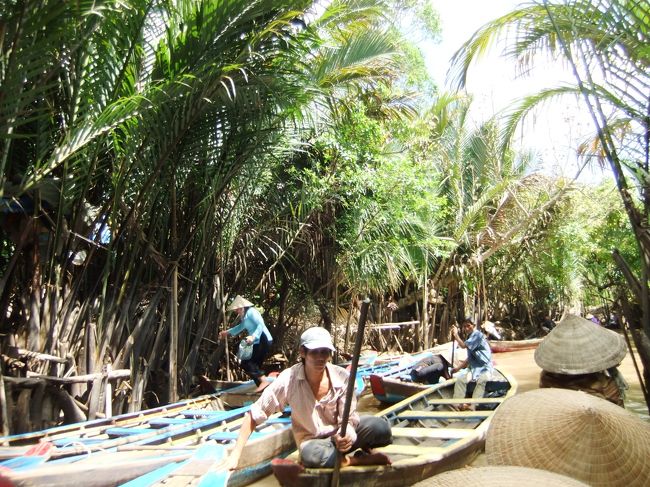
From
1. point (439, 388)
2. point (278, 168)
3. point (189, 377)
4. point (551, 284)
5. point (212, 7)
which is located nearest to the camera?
point (212, 7)

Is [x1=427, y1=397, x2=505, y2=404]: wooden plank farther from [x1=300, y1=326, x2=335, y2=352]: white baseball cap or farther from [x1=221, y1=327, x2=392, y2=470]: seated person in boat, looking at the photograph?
[x1=300, y1=326, x2=335, y2=352]: white baseball cap

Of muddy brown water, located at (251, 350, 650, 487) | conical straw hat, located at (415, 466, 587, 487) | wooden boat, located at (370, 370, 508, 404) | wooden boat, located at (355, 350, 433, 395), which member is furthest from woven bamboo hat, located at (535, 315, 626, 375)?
wooden boat, located at (355, 350, 433, 395)

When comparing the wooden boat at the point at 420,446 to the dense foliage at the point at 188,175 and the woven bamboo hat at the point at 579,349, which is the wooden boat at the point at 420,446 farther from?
the dense foliage at the point at 188,175

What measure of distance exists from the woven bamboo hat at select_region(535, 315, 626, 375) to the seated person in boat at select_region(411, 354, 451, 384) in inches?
141

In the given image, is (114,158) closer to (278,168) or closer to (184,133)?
(184,133)

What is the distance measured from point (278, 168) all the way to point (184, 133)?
9.96ft

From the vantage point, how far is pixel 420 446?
4.66 m

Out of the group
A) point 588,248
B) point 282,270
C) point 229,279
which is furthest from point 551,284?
point 229,279

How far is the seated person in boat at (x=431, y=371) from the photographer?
25.5 feet

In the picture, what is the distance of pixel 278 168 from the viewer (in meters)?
8.91

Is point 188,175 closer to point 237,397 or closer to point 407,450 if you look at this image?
point 237,397

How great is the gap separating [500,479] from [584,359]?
282 centimetres

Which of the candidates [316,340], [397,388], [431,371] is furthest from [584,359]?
[431,371]

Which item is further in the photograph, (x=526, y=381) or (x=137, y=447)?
(x=526, y=381)
